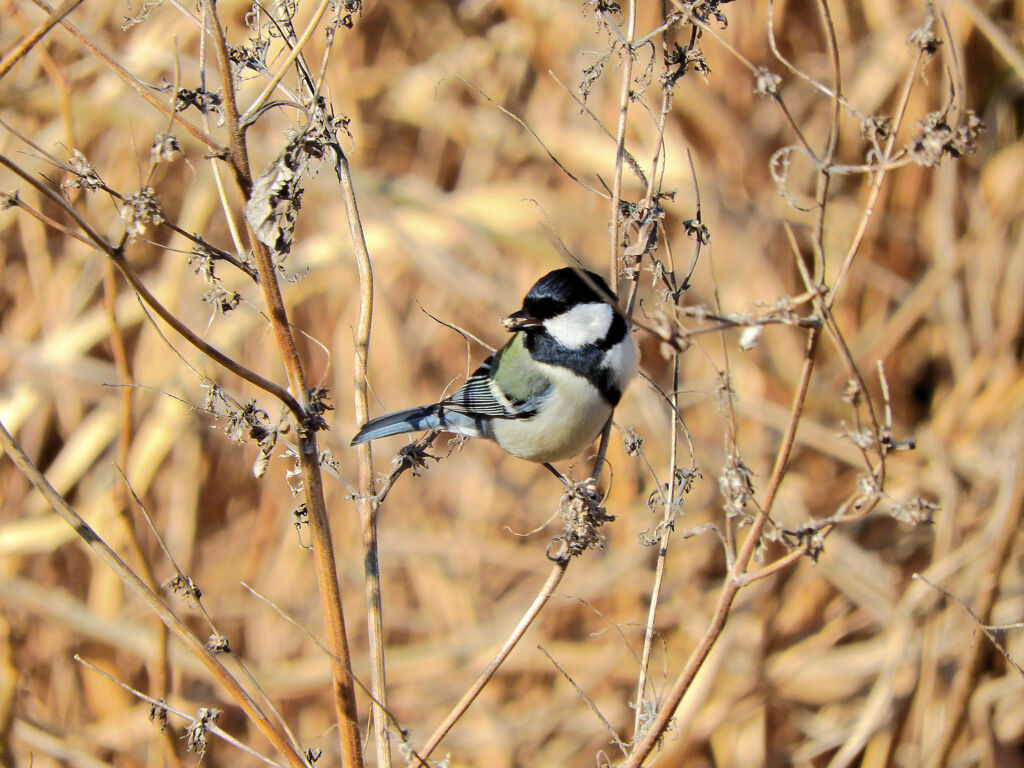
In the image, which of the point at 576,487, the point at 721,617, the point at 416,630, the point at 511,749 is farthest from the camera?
the point at 416,630

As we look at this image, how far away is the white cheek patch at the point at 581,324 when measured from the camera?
1.63 metres

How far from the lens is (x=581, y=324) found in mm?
1668

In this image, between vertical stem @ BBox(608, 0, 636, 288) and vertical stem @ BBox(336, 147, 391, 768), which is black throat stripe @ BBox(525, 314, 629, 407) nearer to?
vertical stem @ BBox(608, 0, 636, 288)

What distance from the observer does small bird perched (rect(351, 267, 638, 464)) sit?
1.60m

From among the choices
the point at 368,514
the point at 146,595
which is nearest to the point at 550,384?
the point at 368,514

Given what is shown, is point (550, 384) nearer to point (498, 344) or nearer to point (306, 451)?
point (306, 451)

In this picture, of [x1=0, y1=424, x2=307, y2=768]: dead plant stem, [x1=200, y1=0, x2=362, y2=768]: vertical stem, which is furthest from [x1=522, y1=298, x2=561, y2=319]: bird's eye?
[x1=0, y1=424, x2=307, y2=768]: dead plant stem

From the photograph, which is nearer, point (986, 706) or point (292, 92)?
point (292, 92)

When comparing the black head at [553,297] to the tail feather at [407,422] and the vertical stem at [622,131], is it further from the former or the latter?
the vertical stem at [622,131]

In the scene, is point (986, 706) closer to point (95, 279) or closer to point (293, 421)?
point (293, 421)

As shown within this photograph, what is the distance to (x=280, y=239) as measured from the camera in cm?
88

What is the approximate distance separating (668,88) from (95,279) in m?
2.61

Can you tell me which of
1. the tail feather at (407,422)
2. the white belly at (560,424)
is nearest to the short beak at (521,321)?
the white belly at (560,424)

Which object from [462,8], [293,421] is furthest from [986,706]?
[462,8]
